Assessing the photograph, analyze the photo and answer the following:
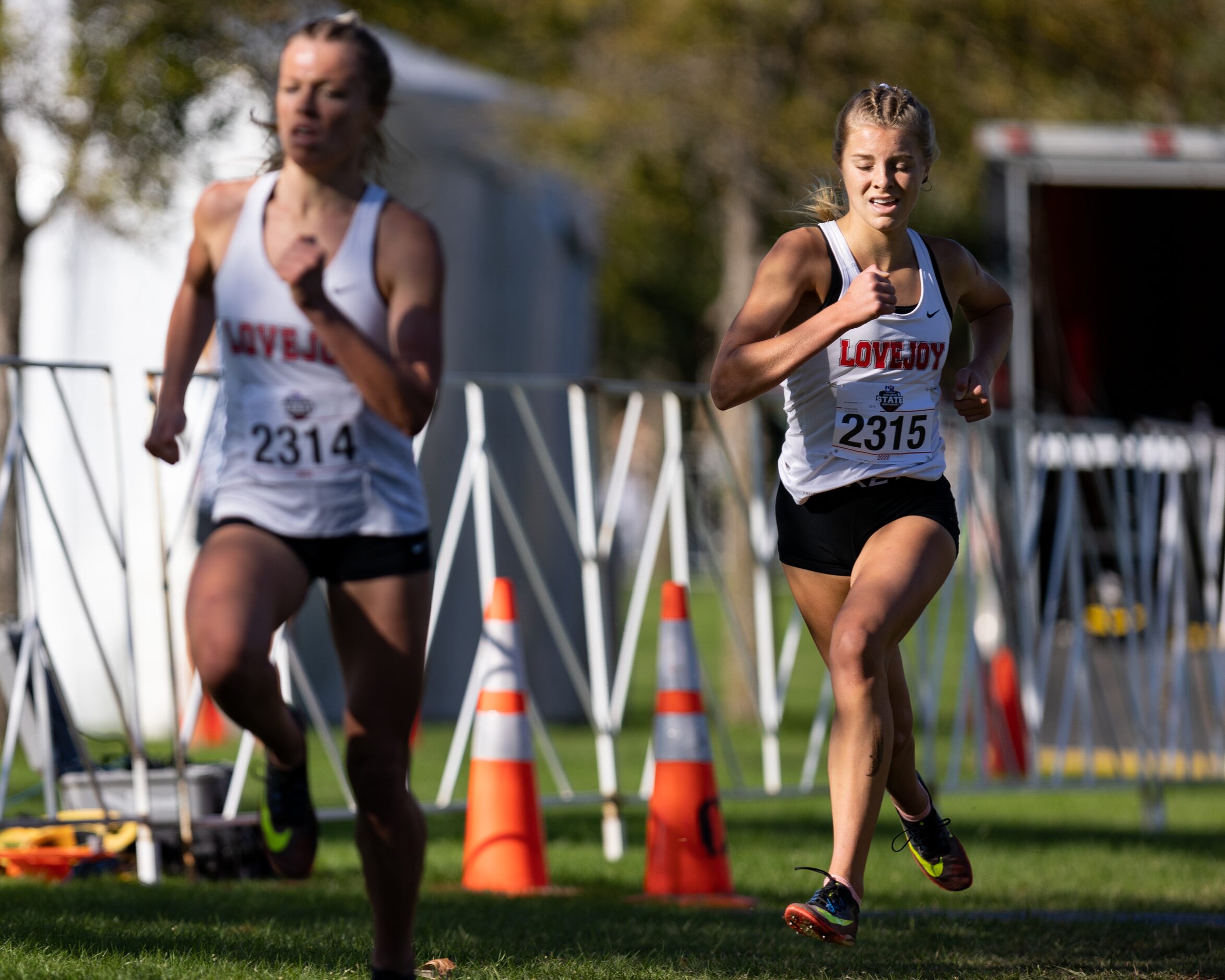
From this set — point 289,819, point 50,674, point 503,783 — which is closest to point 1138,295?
point 503,783

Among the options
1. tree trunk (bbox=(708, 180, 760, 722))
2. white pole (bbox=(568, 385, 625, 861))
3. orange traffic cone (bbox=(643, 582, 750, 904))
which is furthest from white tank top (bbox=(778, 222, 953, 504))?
tree trunk (bbox=(708, 180, 760, 722))

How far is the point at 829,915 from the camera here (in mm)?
4020

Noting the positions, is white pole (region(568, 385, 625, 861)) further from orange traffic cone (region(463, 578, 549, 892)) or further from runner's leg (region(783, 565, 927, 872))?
runner's leg (region(783, 565, 927, 872))

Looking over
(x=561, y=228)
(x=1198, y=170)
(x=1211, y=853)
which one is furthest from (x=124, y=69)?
(x=1211, y=853)

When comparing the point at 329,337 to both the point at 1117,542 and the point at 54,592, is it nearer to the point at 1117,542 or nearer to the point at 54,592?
the point at 1117,542

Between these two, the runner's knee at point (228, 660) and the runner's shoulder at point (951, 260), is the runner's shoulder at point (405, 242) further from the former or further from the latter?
the runner's shoulder at point (951, 260)

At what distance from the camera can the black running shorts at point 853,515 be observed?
14.6ft

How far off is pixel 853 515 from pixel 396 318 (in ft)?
4.83

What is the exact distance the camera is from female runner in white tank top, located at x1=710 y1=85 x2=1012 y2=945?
420cm

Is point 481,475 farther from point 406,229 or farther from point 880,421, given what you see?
point 406,229

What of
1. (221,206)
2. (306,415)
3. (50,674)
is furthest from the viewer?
(50,674)

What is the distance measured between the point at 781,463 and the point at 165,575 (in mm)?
2609

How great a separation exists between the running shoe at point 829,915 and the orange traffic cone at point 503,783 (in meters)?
2.25

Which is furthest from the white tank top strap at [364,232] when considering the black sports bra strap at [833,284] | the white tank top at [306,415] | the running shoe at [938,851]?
the running shoe at [938,851]
